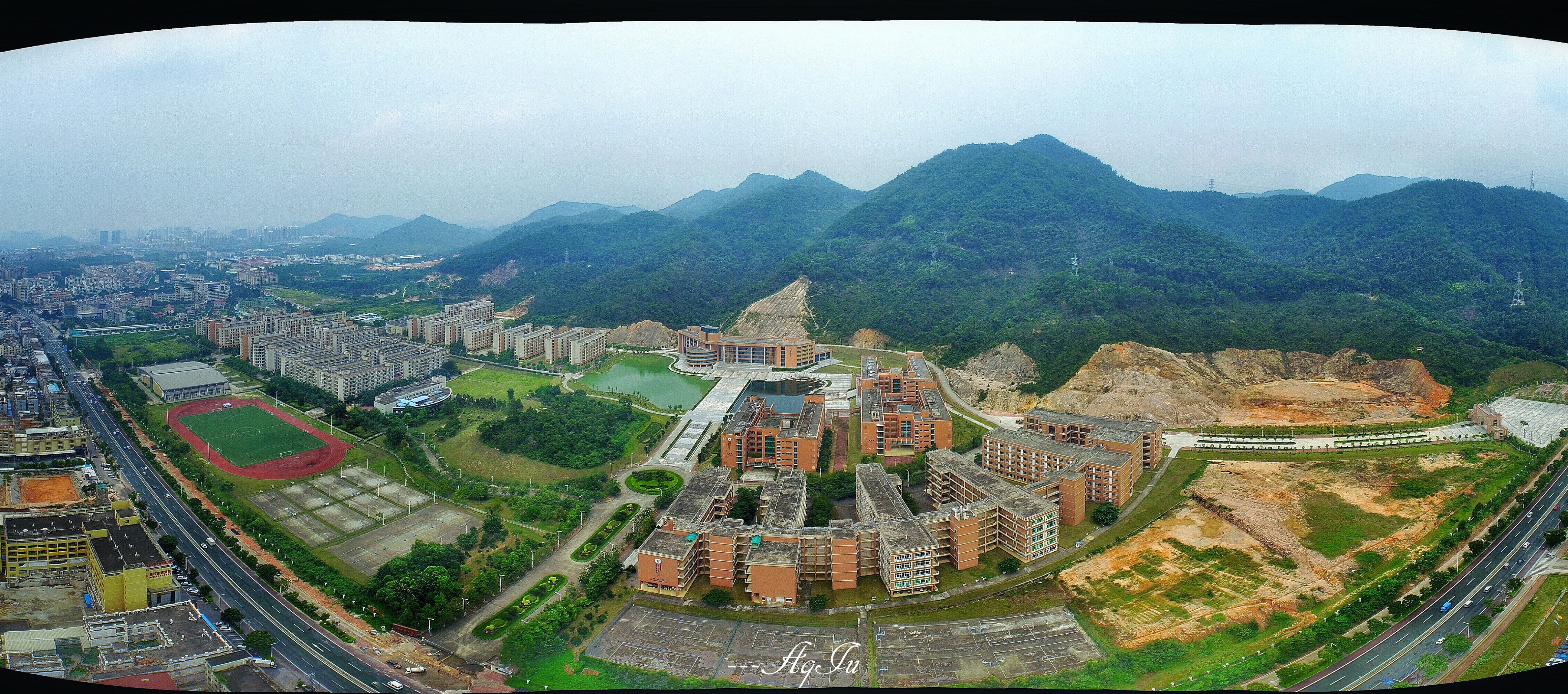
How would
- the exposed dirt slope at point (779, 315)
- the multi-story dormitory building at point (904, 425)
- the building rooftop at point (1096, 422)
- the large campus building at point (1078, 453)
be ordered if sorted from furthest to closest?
the exposed dirt slope at point (779, 315), the multi-story dormitory building at point (904, 425), the building rooftop at point (1096, 422), the large campus building at point (1078, 453)

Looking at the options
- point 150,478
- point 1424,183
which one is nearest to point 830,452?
point 150,478

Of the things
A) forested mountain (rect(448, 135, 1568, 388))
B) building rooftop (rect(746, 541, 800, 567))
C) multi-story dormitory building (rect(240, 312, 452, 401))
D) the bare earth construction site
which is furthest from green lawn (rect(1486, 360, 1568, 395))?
multi-story dormitory building (rect(240, 312, 452, 401))

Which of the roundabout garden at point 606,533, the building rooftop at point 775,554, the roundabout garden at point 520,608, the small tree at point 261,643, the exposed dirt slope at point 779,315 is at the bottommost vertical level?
the roundabout garden at point 520,608

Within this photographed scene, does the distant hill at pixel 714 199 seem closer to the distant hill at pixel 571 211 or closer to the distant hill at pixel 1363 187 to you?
the distant hill at pixel 571 211

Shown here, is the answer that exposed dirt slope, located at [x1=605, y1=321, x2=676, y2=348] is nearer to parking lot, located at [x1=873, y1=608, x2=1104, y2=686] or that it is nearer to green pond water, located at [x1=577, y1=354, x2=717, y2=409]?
green pond water, located at [x1=577, y1=354, x2=717, y2=409]

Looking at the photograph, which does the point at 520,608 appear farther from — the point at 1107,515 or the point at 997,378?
the point at 997,378

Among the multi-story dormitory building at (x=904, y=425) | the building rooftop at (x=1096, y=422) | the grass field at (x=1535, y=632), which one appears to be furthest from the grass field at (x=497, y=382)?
the grass field at (x=1535, y=632)

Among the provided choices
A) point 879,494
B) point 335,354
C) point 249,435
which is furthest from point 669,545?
point 335,354
